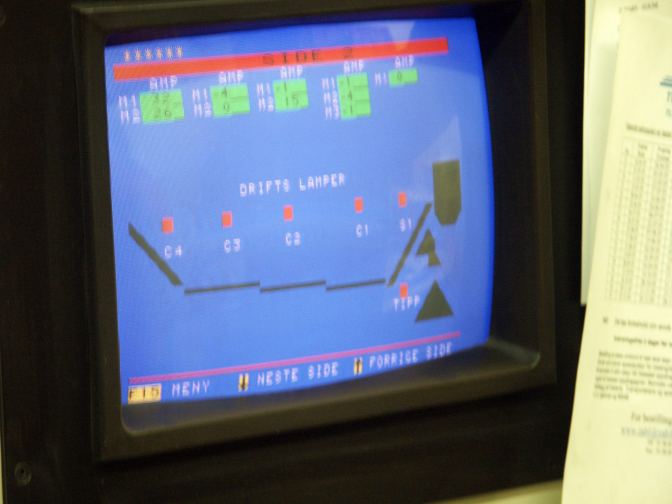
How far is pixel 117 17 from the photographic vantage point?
0.79m

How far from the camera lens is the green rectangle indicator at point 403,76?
910 millimetres

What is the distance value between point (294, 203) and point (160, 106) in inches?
5.9

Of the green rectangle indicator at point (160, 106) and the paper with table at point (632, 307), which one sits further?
the paper with table at point (632, 307)

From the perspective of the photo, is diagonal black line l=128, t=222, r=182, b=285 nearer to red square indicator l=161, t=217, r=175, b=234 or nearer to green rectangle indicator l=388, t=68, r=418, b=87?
red square indicator l=161, t=217, r=175, b=234

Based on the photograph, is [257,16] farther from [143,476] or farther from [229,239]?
[143,476]

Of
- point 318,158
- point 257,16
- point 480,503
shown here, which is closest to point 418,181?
point 318,158

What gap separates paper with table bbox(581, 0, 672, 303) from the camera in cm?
98

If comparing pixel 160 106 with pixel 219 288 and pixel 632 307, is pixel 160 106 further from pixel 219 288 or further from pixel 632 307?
pixel 632 307

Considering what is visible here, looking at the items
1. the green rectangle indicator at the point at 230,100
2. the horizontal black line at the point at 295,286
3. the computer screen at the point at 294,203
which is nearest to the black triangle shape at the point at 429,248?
the computer screen at the point at 294,203

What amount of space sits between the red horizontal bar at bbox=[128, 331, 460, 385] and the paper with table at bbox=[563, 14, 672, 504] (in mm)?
163

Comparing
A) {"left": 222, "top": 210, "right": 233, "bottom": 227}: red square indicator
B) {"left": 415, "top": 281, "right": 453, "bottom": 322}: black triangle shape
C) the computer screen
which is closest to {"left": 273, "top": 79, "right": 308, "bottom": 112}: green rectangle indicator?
the computer screen

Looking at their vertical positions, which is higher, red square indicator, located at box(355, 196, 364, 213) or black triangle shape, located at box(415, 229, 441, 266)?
red square indicator, located at box(355, 196, 364, 213)

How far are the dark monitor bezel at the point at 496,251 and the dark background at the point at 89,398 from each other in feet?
0.07

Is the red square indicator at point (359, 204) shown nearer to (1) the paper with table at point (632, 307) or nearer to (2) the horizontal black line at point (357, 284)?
(2) the horizontal black line at point (357, 284)
